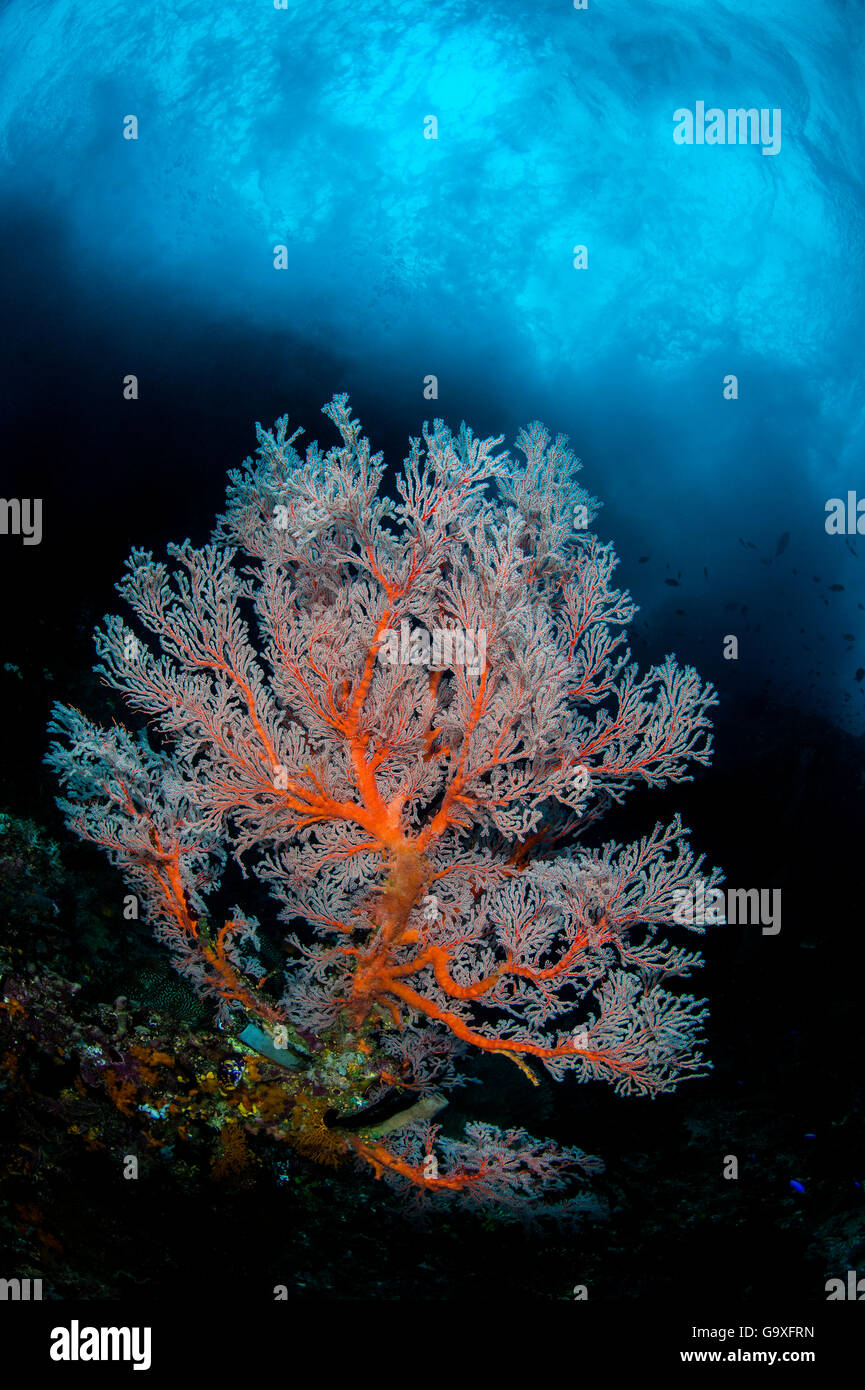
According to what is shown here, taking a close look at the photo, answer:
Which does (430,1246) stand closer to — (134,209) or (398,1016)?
(398,1016)

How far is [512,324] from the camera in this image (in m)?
8.47

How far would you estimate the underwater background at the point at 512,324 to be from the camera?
7055 millimetres

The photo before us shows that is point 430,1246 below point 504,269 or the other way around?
below

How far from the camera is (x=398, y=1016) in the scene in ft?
13.9

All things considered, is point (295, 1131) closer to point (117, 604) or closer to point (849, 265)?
point (117, 604)

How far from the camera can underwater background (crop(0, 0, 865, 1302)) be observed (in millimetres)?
7055

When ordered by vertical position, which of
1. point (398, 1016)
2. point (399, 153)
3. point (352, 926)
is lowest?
point (398, 1016)

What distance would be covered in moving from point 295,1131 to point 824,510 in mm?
10768

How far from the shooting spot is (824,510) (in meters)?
9.52
